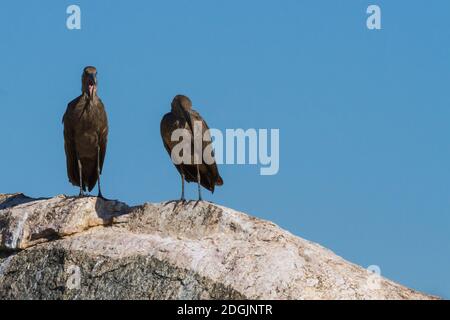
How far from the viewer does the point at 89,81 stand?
715 inches

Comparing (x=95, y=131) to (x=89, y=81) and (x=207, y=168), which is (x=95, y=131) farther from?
(x=207, y=168)

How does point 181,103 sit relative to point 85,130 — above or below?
above

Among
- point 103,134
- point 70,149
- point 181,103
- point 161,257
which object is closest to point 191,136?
point 181,103

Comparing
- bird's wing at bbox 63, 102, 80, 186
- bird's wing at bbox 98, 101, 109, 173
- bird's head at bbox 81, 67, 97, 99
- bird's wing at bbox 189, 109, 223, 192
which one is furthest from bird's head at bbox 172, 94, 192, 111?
bird's wing at bbox 63, 102, 80, 186

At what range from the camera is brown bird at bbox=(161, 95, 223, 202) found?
59.4 feet

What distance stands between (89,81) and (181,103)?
4.78 ft

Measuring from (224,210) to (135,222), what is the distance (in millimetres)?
1246

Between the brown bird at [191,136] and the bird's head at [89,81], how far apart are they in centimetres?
119

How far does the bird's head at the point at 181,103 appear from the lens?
1823cm

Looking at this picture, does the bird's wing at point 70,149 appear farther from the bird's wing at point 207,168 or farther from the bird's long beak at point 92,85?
the bird's wing at point 207,168

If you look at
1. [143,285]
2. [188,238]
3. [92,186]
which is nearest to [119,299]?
[143,285]

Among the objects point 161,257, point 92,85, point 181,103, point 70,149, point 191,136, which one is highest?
point 92,85

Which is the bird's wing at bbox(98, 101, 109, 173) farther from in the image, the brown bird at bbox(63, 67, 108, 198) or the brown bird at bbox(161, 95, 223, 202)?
the brown bird at bbox(161, 95, 223, 202)
